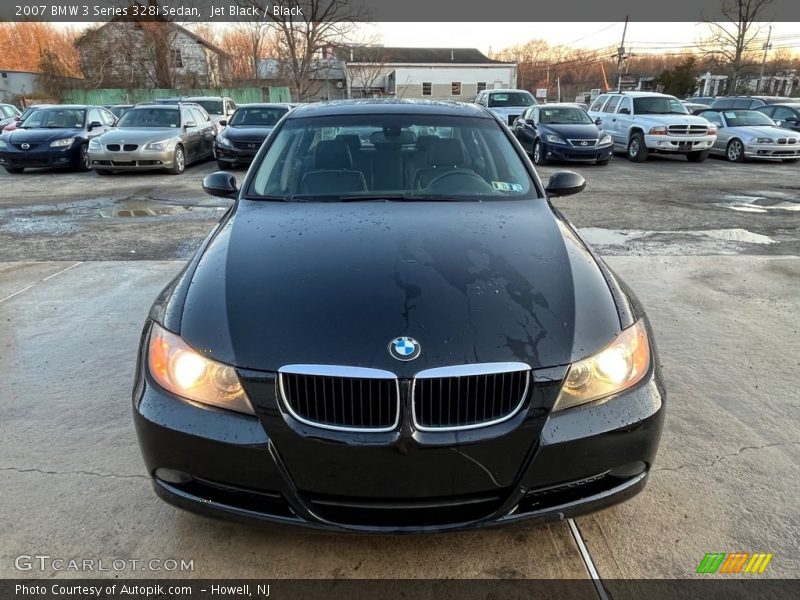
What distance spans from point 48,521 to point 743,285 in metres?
5.44

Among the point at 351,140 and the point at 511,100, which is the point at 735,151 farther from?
the point at 351,140

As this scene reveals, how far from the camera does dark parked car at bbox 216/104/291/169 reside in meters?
12.5

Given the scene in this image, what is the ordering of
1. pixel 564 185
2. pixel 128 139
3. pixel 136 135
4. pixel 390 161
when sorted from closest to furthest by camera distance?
pixel 390 161 < pixel 564 185 < pixel 128 139 < pixel 136 135

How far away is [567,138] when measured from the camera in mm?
13531

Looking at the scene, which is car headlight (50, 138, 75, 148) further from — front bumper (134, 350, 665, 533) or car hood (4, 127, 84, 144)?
front bumper (134, 350, 665, 533)

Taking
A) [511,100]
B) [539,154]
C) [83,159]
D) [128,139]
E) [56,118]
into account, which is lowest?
[83,159]

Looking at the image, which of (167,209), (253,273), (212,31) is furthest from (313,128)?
(212,31)

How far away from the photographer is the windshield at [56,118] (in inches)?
526

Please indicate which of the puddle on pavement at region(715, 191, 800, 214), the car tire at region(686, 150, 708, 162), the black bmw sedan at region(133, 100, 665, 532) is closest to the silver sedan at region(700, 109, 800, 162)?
the car tire at region(686, 150, 708, 162)

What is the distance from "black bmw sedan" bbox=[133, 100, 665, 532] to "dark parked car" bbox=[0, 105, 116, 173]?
41.8 ft

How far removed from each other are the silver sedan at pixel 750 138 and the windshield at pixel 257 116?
38.8ft

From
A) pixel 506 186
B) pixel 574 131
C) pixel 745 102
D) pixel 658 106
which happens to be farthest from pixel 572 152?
pixel 506 186

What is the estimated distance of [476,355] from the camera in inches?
70.8

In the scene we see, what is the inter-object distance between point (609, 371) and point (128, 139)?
12.7m
